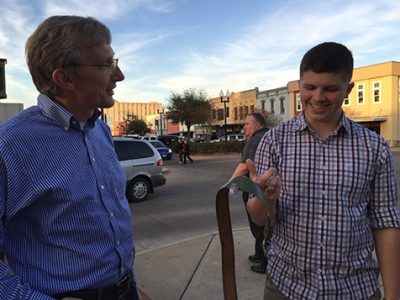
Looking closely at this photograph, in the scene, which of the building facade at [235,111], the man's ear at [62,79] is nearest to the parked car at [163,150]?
the building facade at [235,111]

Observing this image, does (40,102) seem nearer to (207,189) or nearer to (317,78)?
(317,78)

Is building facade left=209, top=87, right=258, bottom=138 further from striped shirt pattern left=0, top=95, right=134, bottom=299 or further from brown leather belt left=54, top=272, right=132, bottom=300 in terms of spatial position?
striped shirt pattern left=0, top=95, right=134, bottom=299

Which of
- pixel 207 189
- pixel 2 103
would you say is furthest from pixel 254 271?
pixel 2 103

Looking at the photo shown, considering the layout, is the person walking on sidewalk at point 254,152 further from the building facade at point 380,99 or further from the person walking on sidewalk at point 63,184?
the building facade at point 380,99

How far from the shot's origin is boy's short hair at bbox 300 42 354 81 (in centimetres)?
179

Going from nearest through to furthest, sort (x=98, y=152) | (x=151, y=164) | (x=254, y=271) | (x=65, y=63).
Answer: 1. (x=65, y=63)
2. (x=98, y=152)
3. (x=254, y=271)
4. (x=151, y=164)

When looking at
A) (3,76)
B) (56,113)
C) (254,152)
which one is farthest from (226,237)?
(3,76)

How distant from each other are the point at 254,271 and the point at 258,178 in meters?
3.35

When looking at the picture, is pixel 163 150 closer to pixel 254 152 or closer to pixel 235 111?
pixel 254 152

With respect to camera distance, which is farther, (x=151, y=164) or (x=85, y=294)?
(x=151, y=164)

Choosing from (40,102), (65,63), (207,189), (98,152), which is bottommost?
(207,189)

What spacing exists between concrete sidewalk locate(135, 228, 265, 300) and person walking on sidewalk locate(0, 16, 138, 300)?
8.61 ft

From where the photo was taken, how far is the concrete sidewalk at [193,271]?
422 cm

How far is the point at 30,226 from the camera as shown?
143 centimetres
